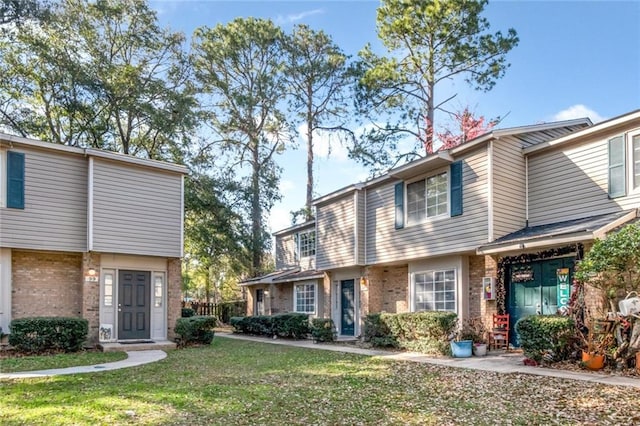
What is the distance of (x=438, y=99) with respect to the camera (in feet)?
78.1

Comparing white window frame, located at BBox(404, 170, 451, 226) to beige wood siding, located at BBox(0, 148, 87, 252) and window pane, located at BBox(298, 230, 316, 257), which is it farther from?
beige wood siding, located at BBox(0, 148, 87, 252)

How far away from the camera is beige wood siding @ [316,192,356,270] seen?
16681 mm

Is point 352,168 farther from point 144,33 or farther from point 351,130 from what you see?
point 144,33

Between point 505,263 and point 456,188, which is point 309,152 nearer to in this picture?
point 456,188

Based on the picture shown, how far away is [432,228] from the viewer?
13516 millimetres

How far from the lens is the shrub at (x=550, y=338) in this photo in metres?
9.16

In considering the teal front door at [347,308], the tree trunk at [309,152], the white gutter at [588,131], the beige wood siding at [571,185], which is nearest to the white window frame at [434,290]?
the beige wood siding at [571,185]

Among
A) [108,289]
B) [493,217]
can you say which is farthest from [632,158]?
[108,289]

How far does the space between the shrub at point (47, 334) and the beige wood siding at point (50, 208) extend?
1.97m

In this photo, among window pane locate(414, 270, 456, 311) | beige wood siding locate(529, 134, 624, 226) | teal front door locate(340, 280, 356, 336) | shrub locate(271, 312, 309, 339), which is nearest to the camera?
beige wood siding locate(529, 134, 624, 226)

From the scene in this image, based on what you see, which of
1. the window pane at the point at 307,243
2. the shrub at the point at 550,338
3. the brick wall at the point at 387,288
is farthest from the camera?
the window pane at the point at 307,243

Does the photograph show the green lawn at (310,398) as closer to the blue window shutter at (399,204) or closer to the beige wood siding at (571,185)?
the beige wood siding at (571,185)

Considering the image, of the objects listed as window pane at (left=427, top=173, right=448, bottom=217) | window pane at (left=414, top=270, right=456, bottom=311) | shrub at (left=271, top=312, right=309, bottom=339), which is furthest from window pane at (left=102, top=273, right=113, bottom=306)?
window pane at (left=427, top=173, right=448, bottom=217)

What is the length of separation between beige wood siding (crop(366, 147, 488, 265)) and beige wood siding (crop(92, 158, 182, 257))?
20.8 feet
